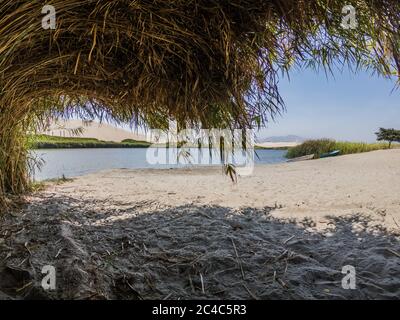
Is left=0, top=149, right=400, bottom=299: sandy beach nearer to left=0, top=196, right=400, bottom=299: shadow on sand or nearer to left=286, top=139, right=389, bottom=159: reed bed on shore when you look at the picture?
left=0, top=196, right=400, bottom=299: shadow on sand

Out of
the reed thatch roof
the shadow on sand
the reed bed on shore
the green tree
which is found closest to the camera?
the reed thatch roof

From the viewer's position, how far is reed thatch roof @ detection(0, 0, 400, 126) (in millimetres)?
1068

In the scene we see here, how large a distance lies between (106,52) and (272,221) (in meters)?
1.72

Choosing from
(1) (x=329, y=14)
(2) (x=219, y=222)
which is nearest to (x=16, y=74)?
(1) (x=329, y=14)

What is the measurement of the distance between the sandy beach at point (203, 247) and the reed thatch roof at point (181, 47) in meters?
0.70

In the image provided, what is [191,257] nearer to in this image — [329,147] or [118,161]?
[118,161]

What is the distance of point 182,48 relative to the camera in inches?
49.3

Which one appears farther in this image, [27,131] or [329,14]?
[27,131]

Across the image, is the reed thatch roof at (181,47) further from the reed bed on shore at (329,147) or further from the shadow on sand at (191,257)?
the reed bed on shore at (329,147)

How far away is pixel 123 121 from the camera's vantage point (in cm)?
244

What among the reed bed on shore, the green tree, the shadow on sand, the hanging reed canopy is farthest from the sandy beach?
the reed bed on shore

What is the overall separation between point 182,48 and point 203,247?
1042mm

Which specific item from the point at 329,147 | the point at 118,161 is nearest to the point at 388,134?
the point at 329,147

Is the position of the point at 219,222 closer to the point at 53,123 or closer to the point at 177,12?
the point at 177,12
